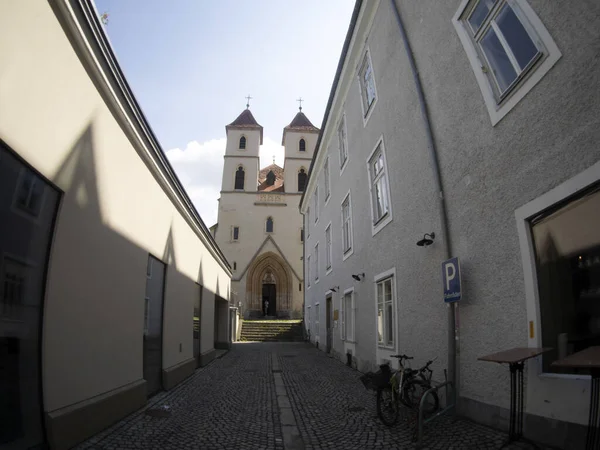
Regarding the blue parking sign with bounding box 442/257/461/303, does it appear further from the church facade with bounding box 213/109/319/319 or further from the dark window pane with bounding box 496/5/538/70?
the church facade with bounding box 213/109/319/319

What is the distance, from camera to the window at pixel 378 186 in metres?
9.00

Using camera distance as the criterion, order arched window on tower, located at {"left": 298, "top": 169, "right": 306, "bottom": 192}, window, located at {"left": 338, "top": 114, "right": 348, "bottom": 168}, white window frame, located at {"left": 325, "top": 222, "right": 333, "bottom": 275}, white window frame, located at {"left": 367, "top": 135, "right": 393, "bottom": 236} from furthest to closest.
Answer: arched window on tower, located at {"left": 298, "top": 169, "right": 306, "bottom": 192} → white window frame, located at {"left": 325, "top": 222, "right": 333, "bottom": 275} → window, located at {"left": 338, "top": 114, "right": 348, "bottom": 168} → white window frame, located at {"left": 367, "top": 135, "right": 393, "bottom": 236}

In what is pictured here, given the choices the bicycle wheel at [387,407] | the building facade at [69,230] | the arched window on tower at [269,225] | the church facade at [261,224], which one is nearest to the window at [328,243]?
the building facade at [69,230]

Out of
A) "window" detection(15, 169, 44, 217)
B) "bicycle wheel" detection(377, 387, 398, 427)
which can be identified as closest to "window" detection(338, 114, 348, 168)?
"bicycle wheel" detection(377, 387, 398, 427)

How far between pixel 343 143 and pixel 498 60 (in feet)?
29.2

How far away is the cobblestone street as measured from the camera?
15.4 feet

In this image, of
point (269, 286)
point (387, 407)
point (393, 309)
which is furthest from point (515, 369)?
point (269, 286)

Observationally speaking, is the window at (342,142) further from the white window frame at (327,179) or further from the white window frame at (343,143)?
the white window frame at (327,179)

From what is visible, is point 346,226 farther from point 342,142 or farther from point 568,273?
point 568,273

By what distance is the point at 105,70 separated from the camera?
5023 mm

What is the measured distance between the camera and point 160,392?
7.96 meters

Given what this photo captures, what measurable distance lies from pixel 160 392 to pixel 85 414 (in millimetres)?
3460

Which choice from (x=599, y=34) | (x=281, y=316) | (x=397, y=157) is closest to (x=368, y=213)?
(x=397, y=157)

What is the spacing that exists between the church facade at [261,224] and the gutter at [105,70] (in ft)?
98.4
